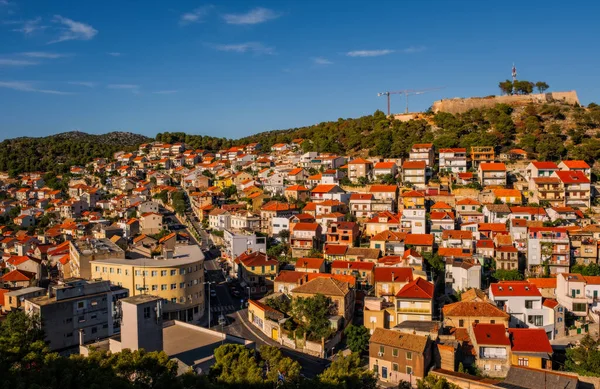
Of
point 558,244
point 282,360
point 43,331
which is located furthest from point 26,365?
point 558,244

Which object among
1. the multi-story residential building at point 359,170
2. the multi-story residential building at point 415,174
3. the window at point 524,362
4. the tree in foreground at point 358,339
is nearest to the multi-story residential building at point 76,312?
the tree in foreground at point 358,339

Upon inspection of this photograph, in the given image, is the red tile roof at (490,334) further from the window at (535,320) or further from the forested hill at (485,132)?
the forested hill at (485,132)

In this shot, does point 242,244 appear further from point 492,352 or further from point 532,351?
point 532,351

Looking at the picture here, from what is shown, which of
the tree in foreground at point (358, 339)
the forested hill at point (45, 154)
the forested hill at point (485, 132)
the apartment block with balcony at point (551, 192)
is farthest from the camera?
the forested hill at point (45, 154)

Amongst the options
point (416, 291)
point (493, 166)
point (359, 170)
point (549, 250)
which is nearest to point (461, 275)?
point (416, 291)

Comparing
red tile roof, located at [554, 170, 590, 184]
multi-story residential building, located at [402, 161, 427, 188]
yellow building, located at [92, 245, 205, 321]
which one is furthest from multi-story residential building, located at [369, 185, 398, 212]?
yellow building, located at [92, 245, 205, 321]

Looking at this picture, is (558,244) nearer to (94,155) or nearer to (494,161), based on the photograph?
(494,161)
